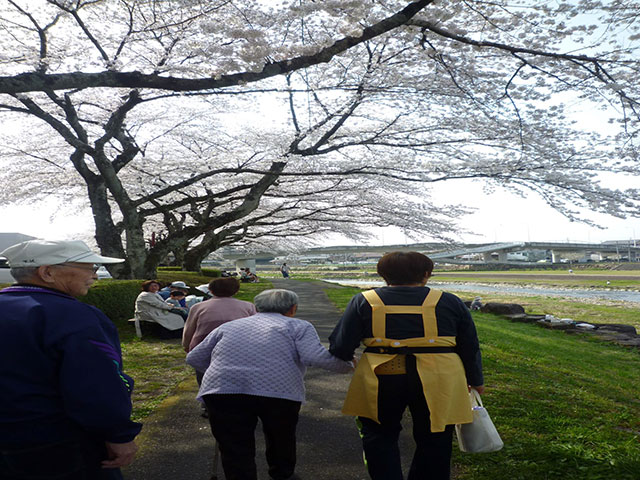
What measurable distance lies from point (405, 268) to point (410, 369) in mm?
557

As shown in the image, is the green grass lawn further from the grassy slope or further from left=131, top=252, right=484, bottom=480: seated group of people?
the grassy slope

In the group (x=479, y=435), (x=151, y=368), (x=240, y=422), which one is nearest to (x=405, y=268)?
(x=479, y=435)

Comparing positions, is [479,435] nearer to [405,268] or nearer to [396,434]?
[396,434]

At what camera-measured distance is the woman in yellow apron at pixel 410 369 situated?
228cm

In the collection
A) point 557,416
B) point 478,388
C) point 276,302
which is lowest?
point 557,416

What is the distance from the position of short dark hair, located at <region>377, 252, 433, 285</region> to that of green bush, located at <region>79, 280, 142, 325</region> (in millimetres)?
7721

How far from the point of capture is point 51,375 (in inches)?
62.4

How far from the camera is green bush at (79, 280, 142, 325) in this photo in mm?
8750

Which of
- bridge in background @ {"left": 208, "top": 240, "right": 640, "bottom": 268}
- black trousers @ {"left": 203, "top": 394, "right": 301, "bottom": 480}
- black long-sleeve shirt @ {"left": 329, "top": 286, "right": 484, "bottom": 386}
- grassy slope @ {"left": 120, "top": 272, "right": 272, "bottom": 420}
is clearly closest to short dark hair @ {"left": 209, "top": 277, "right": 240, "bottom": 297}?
grassy slope @ {"left": 120, "top": 272, "right": 272, "bottom": 420}

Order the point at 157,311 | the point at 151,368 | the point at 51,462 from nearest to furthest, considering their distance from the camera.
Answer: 1. the point at 51,462
2. the point at 151,368
3. the point at 157,311

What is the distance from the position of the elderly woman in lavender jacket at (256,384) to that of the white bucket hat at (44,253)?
0.97m

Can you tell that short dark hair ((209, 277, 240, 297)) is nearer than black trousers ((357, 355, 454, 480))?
No

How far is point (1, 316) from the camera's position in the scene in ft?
5.14

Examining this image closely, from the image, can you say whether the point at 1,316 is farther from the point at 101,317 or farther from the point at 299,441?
the point at 299,441
